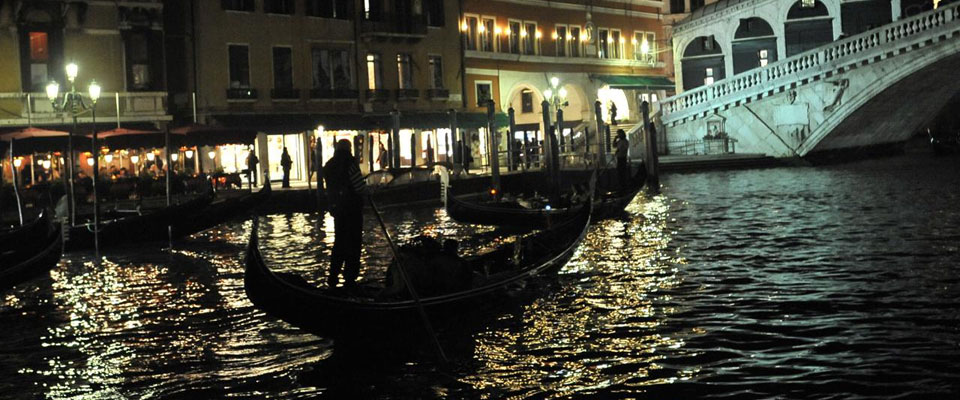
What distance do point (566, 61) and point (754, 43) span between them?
5308mm

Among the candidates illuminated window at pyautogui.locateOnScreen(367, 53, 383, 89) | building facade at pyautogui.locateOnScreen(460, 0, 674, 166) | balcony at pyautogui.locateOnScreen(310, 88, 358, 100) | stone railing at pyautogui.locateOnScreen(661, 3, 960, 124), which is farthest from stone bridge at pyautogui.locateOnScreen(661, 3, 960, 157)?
balcony at pyautogui.locateOnScreen(310, 88, 358, 100)

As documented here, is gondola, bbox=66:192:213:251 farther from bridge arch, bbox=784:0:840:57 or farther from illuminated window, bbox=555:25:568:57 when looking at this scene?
bridge arch, bbox=784:0:840:57

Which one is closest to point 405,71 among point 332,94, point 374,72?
point 374,72

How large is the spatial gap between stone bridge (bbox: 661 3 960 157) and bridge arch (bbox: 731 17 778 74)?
2.85 meters

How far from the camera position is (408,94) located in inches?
1097

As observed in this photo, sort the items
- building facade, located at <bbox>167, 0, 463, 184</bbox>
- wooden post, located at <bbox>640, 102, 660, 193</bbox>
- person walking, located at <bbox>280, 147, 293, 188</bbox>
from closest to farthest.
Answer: wooden post, located at <bbox>640, 102, 660, 193</bbox>, person walking, located at <bbox>280, 147, 293, 188</bbox>, building facade, located at <bbox>167, 0, 463, 184</bbox>

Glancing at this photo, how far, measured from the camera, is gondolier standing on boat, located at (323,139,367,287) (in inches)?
324

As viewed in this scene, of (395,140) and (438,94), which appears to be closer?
(395,140)

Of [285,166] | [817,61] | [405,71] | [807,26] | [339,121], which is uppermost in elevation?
[807,26]

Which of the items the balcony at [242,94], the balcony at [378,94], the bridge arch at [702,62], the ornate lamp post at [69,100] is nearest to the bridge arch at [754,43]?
the bridge arch at [702,62]

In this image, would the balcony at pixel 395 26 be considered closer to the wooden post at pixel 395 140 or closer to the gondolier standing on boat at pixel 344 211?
the wooden post at pixel 395 140

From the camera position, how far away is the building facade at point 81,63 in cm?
2100

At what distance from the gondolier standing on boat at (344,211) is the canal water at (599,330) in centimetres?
72

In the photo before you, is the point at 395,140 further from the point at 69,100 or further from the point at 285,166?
the point at 69,100
